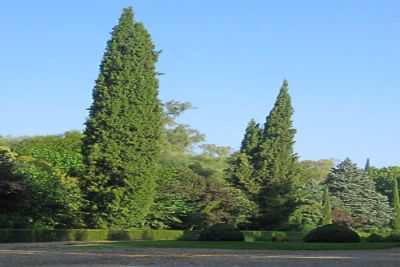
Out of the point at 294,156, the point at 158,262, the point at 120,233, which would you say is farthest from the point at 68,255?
the point at 294,156

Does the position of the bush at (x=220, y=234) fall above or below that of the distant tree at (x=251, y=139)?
below

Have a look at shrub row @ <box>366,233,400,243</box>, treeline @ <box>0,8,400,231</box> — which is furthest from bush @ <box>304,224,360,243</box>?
treeline @ <box>0,8,400,231</box>

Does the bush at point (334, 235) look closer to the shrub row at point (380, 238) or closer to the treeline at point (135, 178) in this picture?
the shrub row at point (380, 238)

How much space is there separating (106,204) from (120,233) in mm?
4128

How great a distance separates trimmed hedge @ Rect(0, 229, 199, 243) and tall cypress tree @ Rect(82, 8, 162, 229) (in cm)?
366

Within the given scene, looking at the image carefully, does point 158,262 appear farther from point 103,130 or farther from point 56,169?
point 56,169

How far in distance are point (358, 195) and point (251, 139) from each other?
527 inches

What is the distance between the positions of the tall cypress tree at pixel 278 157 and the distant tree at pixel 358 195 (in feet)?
42.7

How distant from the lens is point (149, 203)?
118 ft

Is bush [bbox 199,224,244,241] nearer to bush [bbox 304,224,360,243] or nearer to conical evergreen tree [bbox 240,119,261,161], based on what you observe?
bush [bbox 304,224,360,243]

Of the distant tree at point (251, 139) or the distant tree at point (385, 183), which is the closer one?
the distant tree at point (251, 139)

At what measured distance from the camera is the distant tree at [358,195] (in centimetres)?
5591

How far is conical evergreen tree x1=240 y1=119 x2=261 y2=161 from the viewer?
2000 inches

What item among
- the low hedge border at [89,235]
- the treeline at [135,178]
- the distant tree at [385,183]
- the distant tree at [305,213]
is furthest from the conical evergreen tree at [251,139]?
the distant tree at [385,183]
